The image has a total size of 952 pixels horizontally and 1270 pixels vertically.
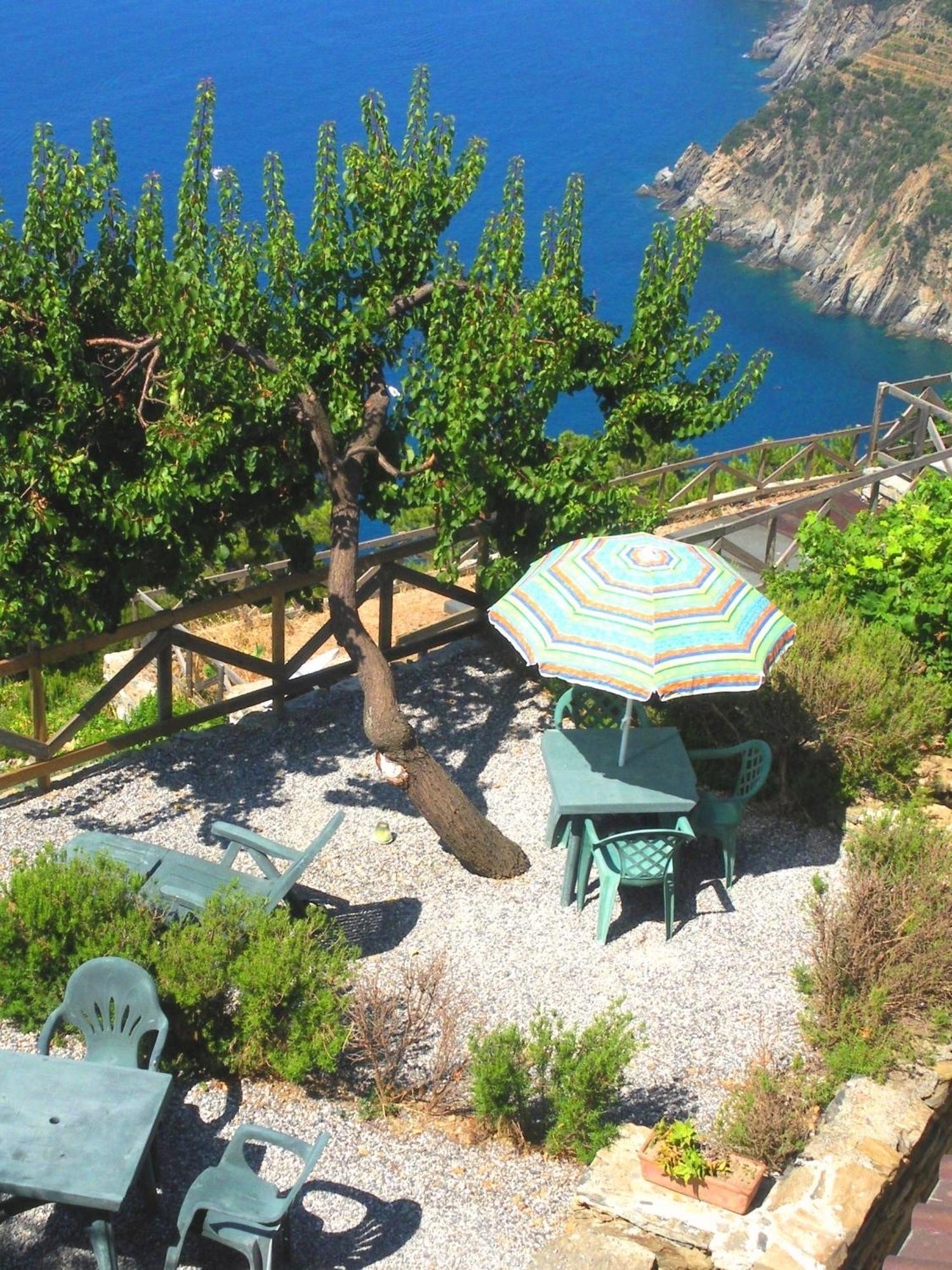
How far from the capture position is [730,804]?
21.2ft

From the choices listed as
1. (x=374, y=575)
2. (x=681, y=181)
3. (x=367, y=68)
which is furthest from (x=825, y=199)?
(x=374, y=575)

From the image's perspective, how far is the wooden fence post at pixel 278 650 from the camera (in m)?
8.01

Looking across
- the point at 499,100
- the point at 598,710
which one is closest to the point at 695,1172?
the point at 598,710

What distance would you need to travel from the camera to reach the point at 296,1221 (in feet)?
15.5

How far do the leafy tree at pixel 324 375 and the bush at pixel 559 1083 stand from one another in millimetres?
1681

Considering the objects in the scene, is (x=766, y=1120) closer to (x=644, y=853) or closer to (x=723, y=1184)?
(x=723, y=1184)

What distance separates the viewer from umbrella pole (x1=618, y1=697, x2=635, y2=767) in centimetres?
Result: 622

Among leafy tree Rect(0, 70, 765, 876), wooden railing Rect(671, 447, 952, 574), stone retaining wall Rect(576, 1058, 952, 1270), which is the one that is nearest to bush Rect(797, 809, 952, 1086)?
stone retaining wall Rect(576, 1058, 952, 1270)

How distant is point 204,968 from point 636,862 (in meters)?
2.06

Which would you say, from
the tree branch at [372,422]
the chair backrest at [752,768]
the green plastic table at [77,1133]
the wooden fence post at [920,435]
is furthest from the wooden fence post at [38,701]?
the wooden fence post at [920,435]

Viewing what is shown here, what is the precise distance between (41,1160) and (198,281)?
4.34 meters

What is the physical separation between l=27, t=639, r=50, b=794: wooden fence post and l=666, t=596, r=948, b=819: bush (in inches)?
140

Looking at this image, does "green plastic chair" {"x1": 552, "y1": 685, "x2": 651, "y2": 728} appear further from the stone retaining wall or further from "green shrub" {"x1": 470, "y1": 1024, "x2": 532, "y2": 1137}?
the stone retaining wall

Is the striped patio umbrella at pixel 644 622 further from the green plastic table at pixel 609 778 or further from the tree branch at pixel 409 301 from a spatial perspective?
the tree branch at pixel 409 301
